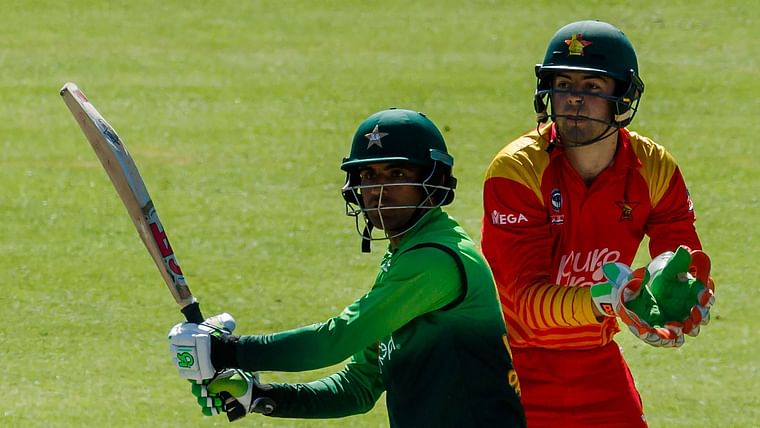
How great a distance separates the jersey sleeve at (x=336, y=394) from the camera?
5742 millimetres

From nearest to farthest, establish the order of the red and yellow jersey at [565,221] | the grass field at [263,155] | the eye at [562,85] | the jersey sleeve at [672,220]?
the red and yellow jersey at [565,221] → the eye at [562,85] → the jersey sleeve at [672,220] → the grass field at [263,155]

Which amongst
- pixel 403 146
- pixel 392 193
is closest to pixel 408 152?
pixel 403 146

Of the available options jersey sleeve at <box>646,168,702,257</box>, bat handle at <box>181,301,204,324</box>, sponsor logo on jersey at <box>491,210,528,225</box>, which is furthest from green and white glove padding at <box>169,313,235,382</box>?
jersey sleeve at <box>646,168,702,257</box>

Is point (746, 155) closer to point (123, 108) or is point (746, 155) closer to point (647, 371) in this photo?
point (647, 371)

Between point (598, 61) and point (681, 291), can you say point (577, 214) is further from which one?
point (681, 291)

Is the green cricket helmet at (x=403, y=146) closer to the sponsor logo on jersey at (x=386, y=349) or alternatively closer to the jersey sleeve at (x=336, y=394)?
the sponsor logo on jersey at (x=386, y=349)

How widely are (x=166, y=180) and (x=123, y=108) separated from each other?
4.99 feet

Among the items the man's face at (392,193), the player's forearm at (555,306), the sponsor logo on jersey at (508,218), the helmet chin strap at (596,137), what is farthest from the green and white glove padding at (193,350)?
the helmet chin strap at (596,137)

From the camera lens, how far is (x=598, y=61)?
620 cm

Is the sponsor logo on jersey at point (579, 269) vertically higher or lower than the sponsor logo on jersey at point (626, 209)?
lower

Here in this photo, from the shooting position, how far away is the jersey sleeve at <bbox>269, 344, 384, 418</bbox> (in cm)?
574

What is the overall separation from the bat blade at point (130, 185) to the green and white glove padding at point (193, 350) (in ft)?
1.69

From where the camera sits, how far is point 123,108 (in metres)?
13.5

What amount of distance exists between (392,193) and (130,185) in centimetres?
121
